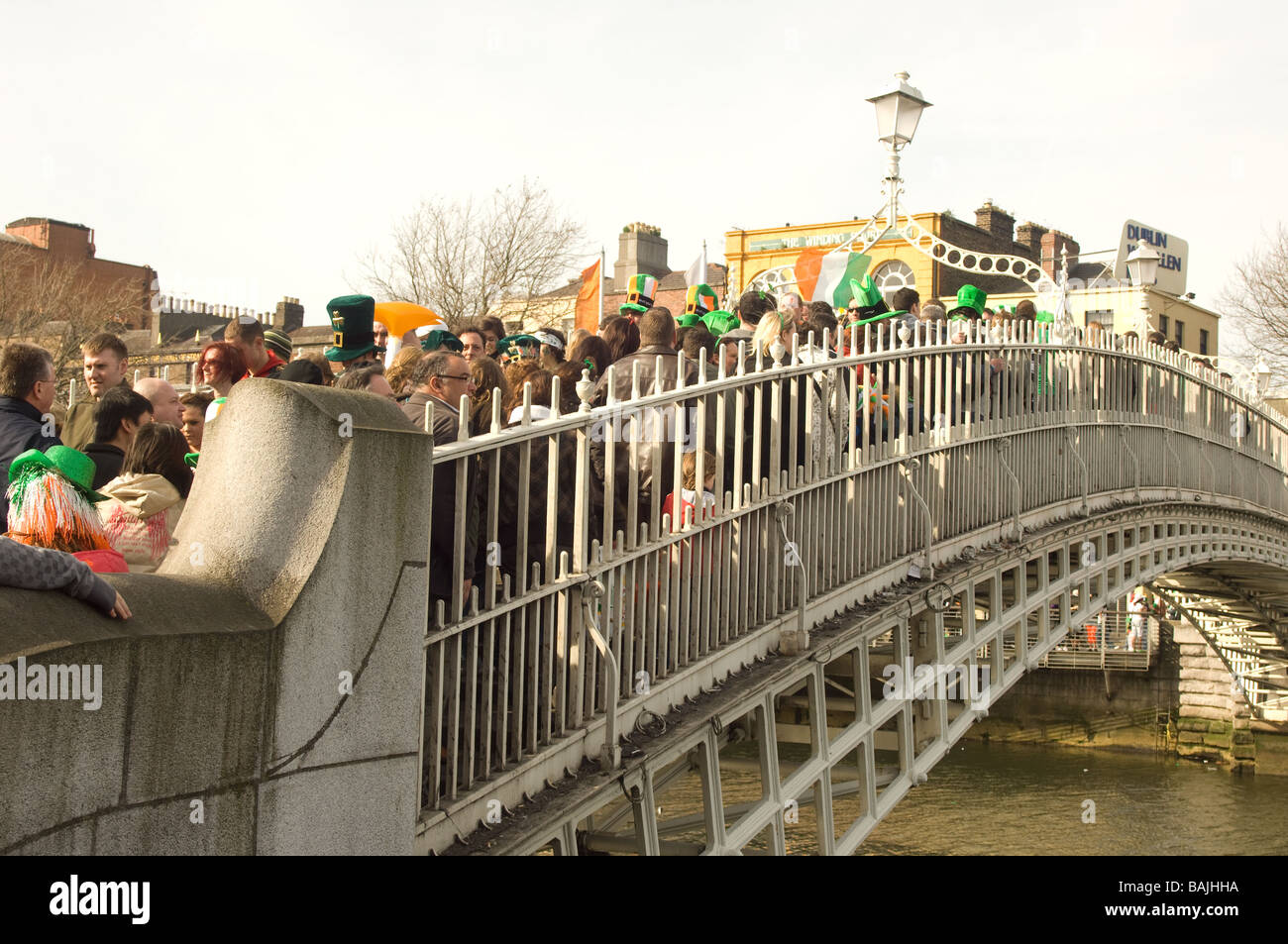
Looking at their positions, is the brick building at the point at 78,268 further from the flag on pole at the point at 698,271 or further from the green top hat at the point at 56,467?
the green top hat at the point at 56,467

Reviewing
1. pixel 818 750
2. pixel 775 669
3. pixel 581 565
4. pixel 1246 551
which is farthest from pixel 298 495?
pixel 1246 551

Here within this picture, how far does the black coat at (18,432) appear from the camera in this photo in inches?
203

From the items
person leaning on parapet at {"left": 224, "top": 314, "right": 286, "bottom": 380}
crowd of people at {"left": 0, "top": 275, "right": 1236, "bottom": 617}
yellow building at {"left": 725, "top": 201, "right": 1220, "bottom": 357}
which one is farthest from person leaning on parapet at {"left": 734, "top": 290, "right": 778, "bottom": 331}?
yellow building at {"left": 725, "top": 201, "right": 1220, "bottom": 357}

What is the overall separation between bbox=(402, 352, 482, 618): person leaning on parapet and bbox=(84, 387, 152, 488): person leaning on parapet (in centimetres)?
99

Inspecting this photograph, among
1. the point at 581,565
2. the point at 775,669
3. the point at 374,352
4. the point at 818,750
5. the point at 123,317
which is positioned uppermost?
the point at 123,317

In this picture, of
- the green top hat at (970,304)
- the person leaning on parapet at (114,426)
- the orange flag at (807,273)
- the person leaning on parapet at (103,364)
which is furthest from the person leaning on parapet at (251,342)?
the orange flag at (807,273)

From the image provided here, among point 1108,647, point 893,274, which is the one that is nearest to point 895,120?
point 1108,647

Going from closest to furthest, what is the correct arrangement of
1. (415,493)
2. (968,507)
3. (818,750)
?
(415,493), (818,750), (968,507)

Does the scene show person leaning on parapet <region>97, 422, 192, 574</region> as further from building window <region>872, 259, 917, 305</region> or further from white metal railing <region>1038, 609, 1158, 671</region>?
building window <region>872, 259, 917, 305</region>

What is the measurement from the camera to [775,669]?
7555 mm

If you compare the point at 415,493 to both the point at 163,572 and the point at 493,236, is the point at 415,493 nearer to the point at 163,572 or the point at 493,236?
the point at 163,572

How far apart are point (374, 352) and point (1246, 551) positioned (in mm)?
19427

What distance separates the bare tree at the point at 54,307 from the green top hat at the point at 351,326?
1996cm

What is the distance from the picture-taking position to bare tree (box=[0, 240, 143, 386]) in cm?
2886
